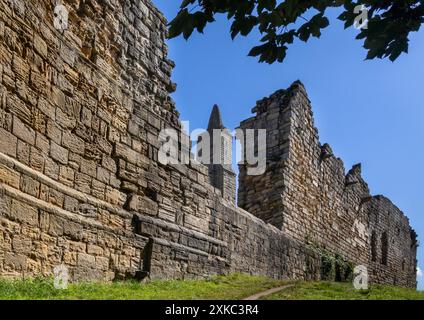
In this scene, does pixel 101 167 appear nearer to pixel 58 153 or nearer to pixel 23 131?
pixel 58 153

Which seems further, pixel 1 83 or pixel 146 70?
pixel 146 70

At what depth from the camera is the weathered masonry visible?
6.70 metres

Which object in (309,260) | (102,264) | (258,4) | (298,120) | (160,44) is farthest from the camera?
(298,120)

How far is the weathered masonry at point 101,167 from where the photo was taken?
6.70 meters

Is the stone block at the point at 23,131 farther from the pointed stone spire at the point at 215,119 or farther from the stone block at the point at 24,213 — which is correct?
the pointed stone spire at the point at 215,119

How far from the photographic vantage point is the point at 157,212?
30.8 ft

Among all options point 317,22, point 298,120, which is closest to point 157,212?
point 317,22

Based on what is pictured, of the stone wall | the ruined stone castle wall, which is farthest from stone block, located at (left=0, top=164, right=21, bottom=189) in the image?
the stone wall

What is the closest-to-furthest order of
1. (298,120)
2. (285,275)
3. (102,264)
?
1. (102,264)
2. (285,275)
3. (298,120)

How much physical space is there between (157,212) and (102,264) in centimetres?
168

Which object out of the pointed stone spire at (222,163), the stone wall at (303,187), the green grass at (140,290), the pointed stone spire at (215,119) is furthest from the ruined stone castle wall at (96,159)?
the pointed stone spire at (215,119)

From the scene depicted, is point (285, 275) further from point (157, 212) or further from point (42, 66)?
point (42, 66)

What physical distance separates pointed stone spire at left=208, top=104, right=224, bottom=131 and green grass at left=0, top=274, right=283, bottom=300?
834 cm

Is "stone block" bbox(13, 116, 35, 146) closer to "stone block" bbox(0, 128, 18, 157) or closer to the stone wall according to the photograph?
"stone block" bbox(0, 128, 18, 157)
